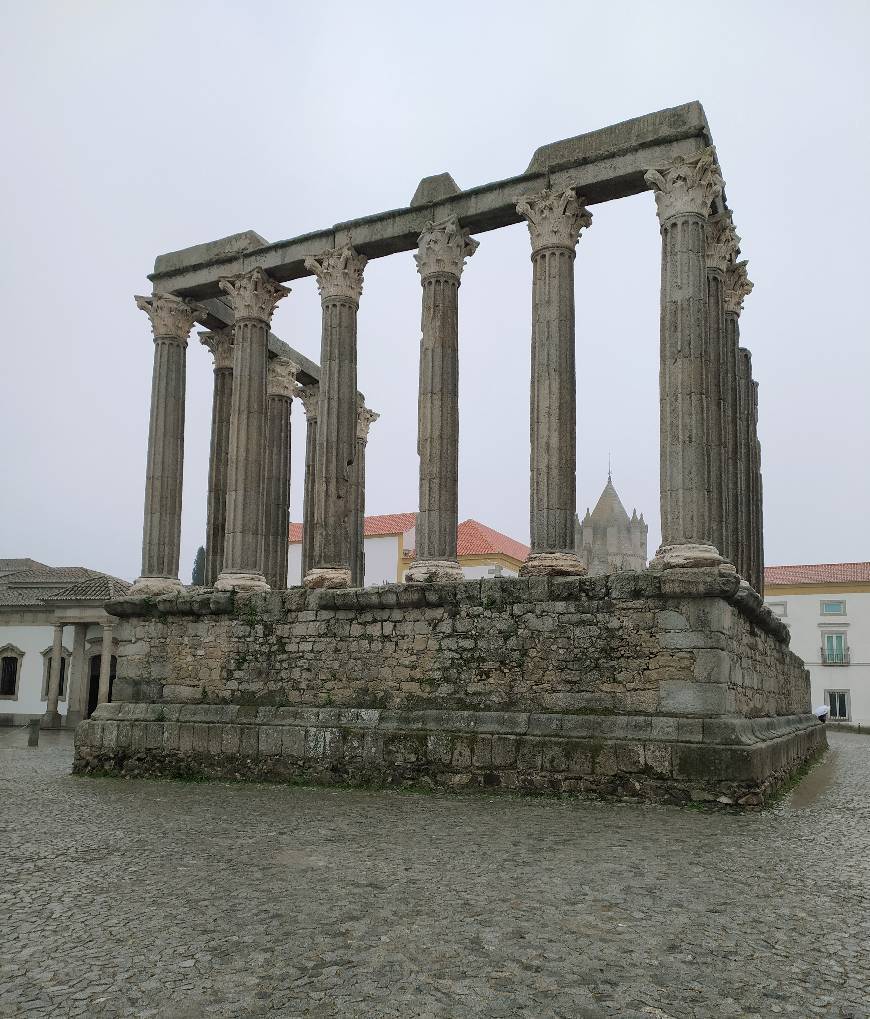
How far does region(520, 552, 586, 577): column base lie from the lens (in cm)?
1232

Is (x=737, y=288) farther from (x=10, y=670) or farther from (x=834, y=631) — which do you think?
(x=834, y=631)

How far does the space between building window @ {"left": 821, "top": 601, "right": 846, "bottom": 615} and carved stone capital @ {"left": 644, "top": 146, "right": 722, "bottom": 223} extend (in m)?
40.1

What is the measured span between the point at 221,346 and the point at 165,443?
9.19ft

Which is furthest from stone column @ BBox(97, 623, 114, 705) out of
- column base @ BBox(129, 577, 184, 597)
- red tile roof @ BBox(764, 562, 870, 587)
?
red tile roof @ BBox(764, 562, 870, 587)

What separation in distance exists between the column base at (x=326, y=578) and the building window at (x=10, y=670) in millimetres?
25641

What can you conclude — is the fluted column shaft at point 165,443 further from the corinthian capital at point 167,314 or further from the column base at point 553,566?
the column base at point 553,566

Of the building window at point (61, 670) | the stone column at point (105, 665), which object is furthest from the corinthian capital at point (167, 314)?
the building window at point (61, 670)

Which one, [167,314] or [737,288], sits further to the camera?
[167,314]

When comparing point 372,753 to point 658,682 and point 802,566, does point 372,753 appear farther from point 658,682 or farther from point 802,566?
point 802,566

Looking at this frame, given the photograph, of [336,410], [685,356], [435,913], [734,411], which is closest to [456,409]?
[336,410]

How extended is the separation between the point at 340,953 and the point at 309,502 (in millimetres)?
15579

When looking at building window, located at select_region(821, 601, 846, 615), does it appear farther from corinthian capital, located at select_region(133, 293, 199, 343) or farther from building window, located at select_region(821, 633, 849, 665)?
corinthian capital, located at select_region(133, 293, 199, 343)

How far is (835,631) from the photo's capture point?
47.4 meters

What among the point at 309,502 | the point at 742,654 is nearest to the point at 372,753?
the point at 742,654
